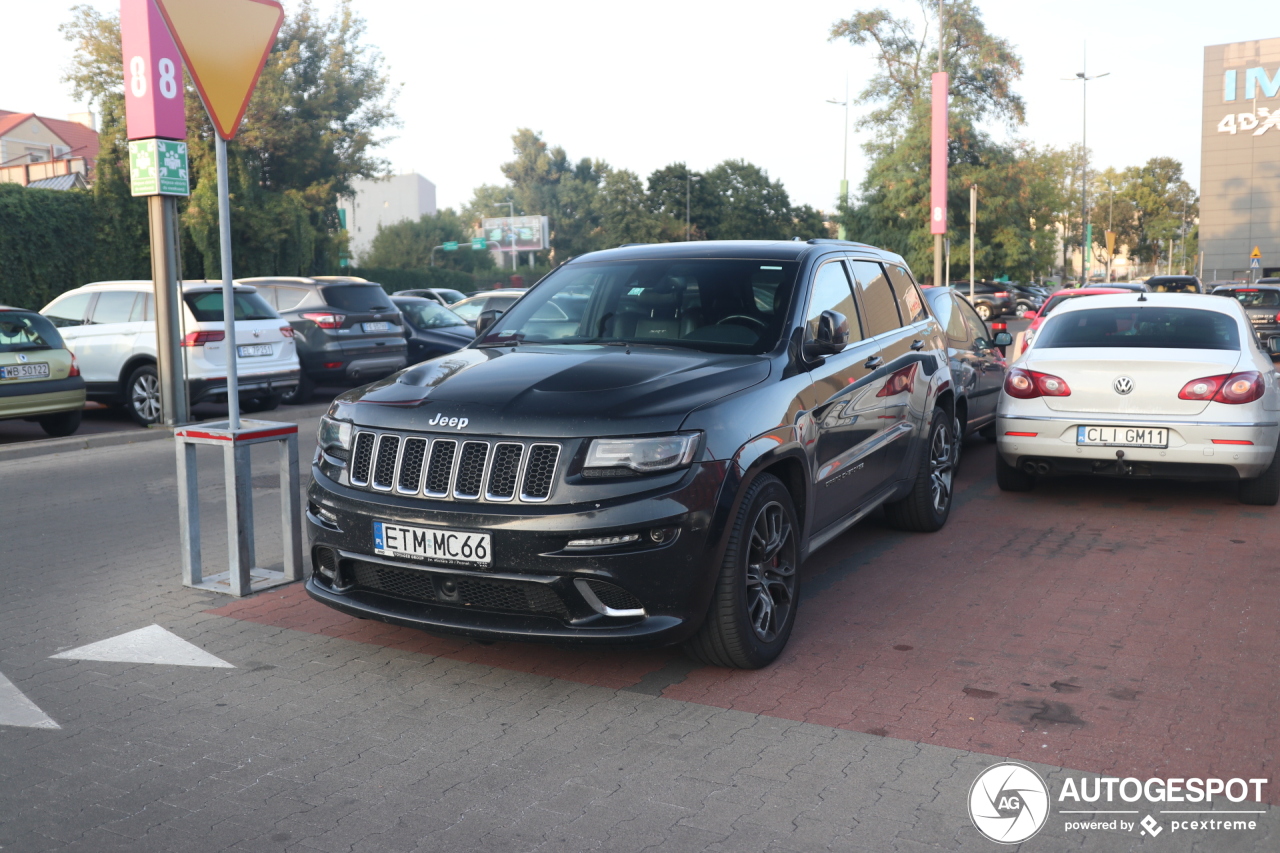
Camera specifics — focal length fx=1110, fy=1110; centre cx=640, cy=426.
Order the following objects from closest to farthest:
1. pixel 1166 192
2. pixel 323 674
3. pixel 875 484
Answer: pixel 323 674
pixel 875 484
pixel 1166 192

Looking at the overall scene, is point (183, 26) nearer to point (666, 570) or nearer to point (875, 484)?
point (666, 570)

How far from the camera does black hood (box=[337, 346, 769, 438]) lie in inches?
163

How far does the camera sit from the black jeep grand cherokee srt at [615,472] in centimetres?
406

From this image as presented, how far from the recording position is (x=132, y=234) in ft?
90.3

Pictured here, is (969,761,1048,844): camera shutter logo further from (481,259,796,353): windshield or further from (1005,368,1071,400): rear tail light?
(1005,368,1071,400): rear tail light

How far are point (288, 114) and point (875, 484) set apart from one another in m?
42.3

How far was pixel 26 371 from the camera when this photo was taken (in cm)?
1141

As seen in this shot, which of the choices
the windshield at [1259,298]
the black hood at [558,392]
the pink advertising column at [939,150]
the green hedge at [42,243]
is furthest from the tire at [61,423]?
the windshield at [1259,298]

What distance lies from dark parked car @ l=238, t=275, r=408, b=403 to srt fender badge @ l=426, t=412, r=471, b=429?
12.1m

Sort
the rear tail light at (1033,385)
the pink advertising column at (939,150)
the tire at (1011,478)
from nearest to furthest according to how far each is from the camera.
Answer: the rear tail light at (1033,385), the tire at (1011,478), the pink advertising column at (939,150)

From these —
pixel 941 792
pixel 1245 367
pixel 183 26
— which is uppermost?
pixel 183 26

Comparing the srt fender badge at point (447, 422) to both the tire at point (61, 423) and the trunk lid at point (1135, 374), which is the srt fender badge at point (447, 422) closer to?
the trunk lid at point (1135, 374)

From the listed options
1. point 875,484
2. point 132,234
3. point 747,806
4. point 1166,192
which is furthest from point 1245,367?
point 1166,192

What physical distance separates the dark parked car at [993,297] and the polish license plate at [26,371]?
37.1 metres
